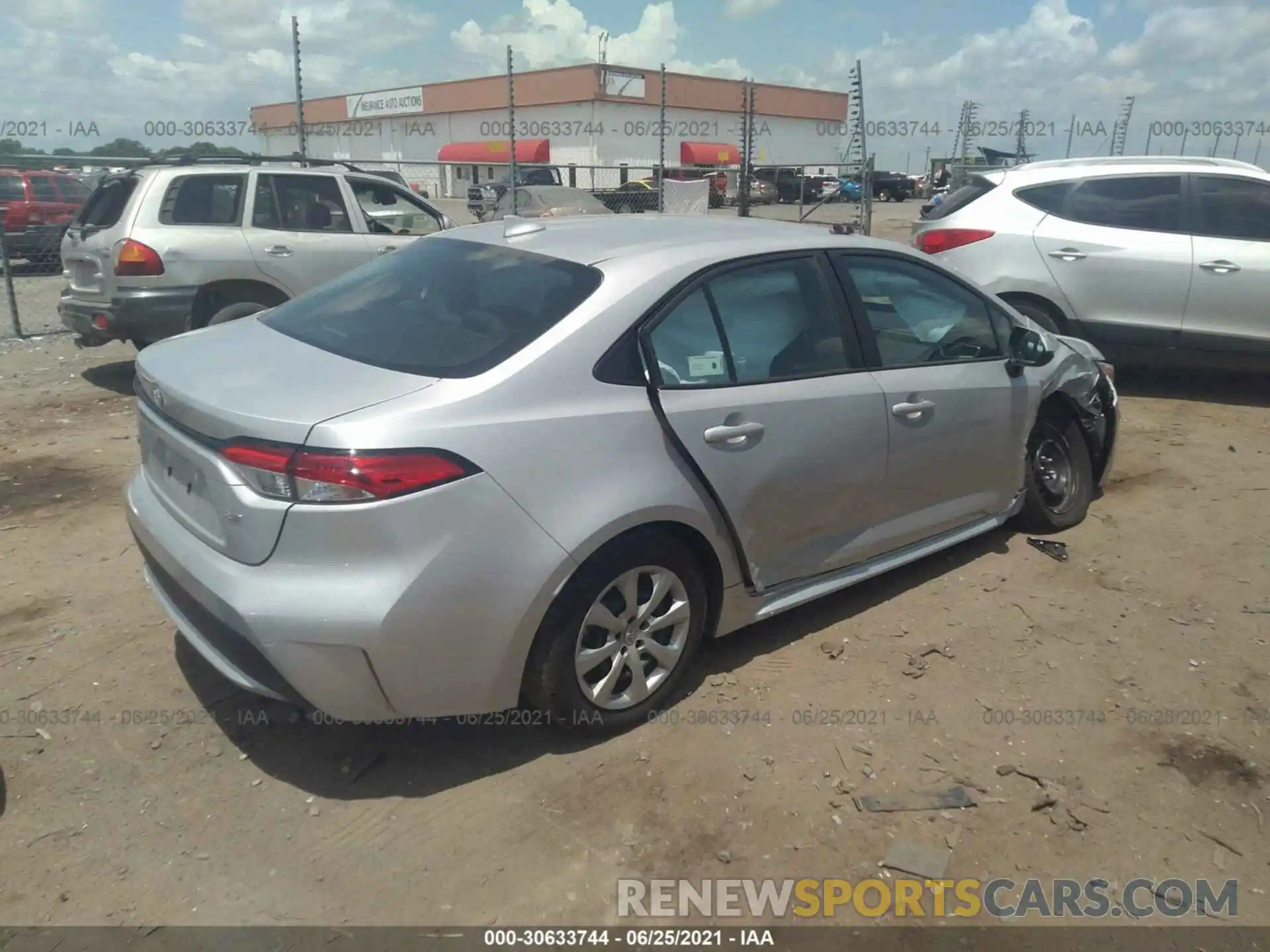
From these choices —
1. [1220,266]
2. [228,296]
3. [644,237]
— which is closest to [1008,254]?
[1220,266]

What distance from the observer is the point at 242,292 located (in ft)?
24.9

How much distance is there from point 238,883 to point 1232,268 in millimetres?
7555

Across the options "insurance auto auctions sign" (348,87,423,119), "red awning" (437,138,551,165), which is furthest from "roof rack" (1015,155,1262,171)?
"insurance auto auctions sign" (348,87,423,119)

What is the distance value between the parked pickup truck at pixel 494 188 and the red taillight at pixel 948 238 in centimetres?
1083

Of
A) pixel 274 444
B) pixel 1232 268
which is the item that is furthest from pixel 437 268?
pixel 1232 268

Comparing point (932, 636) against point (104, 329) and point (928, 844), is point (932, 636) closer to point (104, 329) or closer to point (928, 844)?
point (928, 844)

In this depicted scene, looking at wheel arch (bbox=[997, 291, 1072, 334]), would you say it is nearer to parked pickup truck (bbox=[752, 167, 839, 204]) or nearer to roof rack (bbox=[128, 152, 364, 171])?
roof rack (bbox=[128, 152, 364, 171])

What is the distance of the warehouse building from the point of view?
49.3 meters

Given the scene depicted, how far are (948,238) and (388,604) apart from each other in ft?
21.2

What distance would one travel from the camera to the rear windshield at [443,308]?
116 inches

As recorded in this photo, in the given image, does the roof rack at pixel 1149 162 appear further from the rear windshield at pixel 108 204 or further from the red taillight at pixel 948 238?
the rear windshield at pixel 108 204

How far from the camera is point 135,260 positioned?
7.09 m

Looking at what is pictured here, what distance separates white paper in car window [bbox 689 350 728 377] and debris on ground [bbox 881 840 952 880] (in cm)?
158

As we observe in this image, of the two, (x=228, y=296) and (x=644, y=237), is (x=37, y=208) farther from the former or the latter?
(x=644, y=237)
